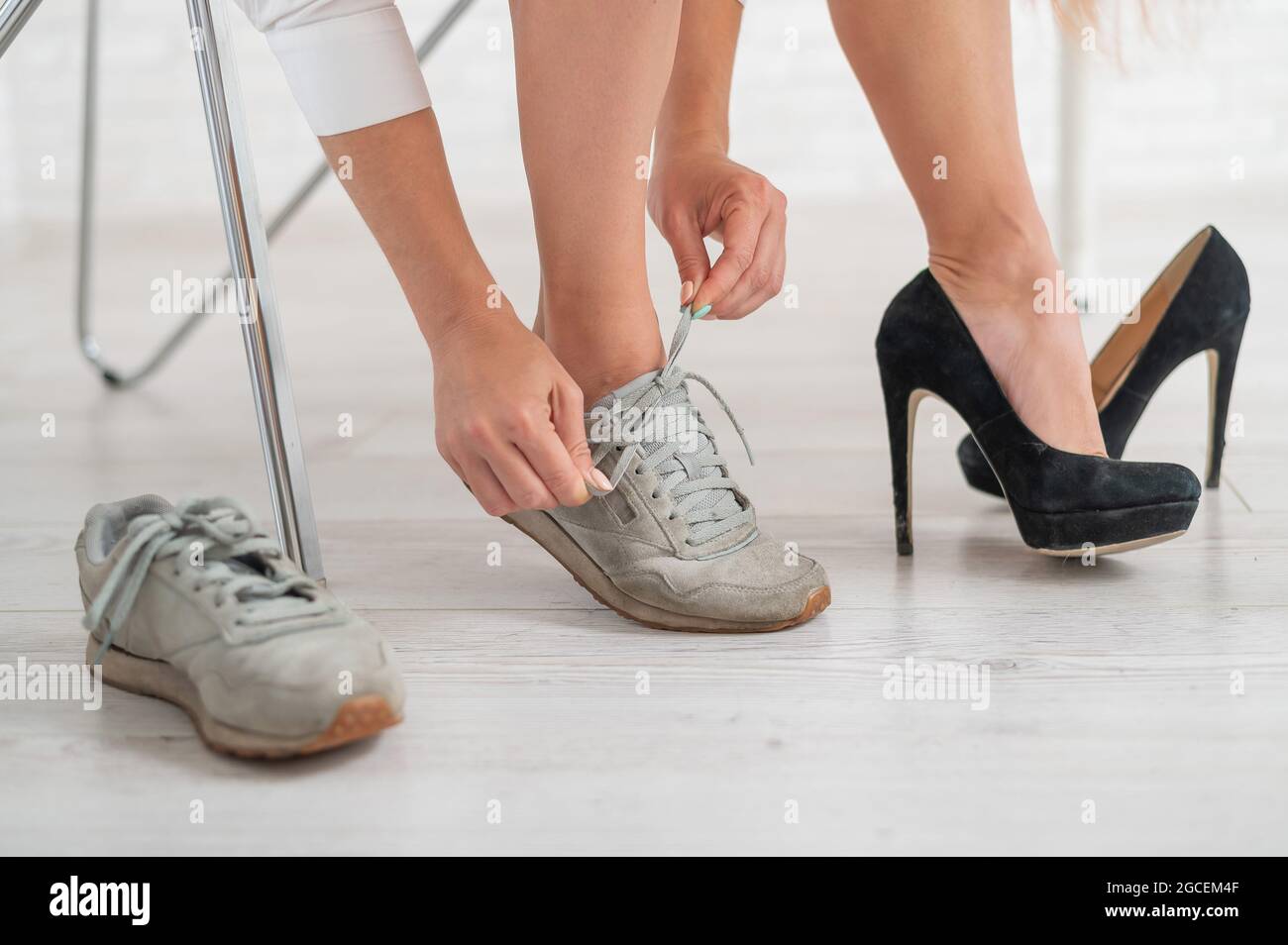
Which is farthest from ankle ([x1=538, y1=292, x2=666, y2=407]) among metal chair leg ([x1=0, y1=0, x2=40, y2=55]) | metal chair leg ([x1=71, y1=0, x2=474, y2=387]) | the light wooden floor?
metal chair leg ([x1=71, y1=0, x2=474, y2=387])

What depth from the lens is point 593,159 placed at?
0.72 meters

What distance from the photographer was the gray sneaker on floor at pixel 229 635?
1.84 ft

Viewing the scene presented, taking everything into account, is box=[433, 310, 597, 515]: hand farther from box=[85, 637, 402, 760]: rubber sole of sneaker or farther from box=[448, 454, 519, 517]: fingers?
box=[85, 637, 402, 760]: rubber sole of sneaker

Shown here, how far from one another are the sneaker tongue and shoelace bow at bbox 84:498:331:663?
0.21 metres

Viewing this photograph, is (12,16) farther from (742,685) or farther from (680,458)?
(742,685)

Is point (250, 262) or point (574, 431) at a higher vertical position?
point (250, 262)

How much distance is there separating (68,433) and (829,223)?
190 cm

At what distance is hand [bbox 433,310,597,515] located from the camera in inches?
26.6

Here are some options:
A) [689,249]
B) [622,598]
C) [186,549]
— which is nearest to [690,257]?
[689,249]

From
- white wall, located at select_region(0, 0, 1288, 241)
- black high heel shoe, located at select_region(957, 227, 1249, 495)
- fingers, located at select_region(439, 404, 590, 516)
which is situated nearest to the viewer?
fingers, located at select_region(439, 404, 590, 516)

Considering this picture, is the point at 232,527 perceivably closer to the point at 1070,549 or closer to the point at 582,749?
the point at 582,749

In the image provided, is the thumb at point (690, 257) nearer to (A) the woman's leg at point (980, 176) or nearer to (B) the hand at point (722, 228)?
(B) the hand at point (722, 228)

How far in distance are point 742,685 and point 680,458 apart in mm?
163
